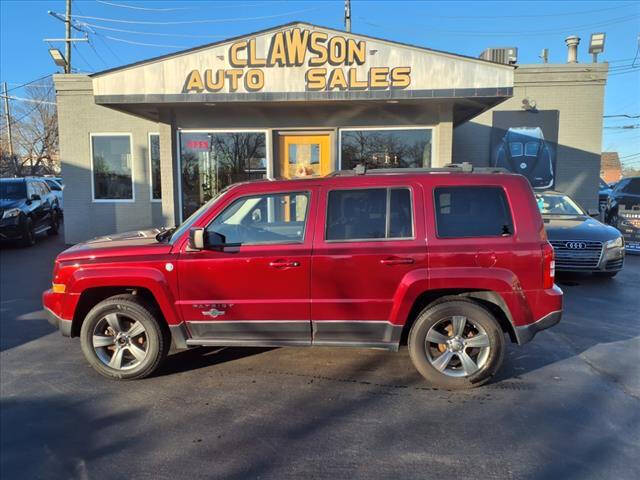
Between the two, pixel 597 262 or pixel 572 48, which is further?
pixel 572 48

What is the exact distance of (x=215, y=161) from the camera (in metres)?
10.5

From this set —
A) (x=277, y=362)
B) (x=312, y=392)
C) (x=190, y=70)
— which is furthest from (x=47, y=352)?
(x=190, y=70)

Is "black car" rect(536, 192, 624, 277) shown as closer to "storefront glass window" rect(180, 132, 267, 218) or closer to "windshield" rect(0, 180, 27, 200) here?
"storefront glass window" rect(180, 132, 267, 218)

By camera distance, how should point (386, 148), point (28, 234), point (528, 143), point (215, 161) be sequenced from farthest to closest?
point (528, 143)
point (28, 234)
point (215, 161)
point (386, 148)

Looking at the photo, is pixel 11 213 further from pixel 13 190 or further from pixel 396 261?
pixel 396 261

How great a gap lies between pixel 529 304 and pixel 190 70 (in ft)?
24.3

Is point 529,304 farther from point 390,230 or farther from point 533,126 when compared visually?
Answer: point 533,126

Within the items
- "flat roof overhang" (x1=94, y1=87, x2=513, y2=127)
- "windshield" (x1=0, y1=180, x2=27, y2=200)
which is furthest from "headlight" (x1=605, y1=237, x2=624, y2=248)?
"windshield" (x1=0, y1=180, x2=27, y2=200)

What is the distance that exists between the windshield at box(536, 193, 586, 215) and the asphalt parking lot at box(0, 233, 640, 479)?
5.03 m

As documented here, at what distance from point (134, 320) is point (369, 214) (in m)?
2.32

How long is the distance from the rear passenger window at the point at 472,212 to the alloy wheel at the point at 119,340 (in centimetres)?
284

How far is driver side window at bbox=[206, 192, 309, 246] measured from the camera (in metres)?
4.16

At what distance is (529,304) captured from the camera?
3990 millimetres

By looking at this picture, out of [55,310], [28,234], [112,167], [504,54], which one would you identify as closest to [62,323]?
[55,310]
